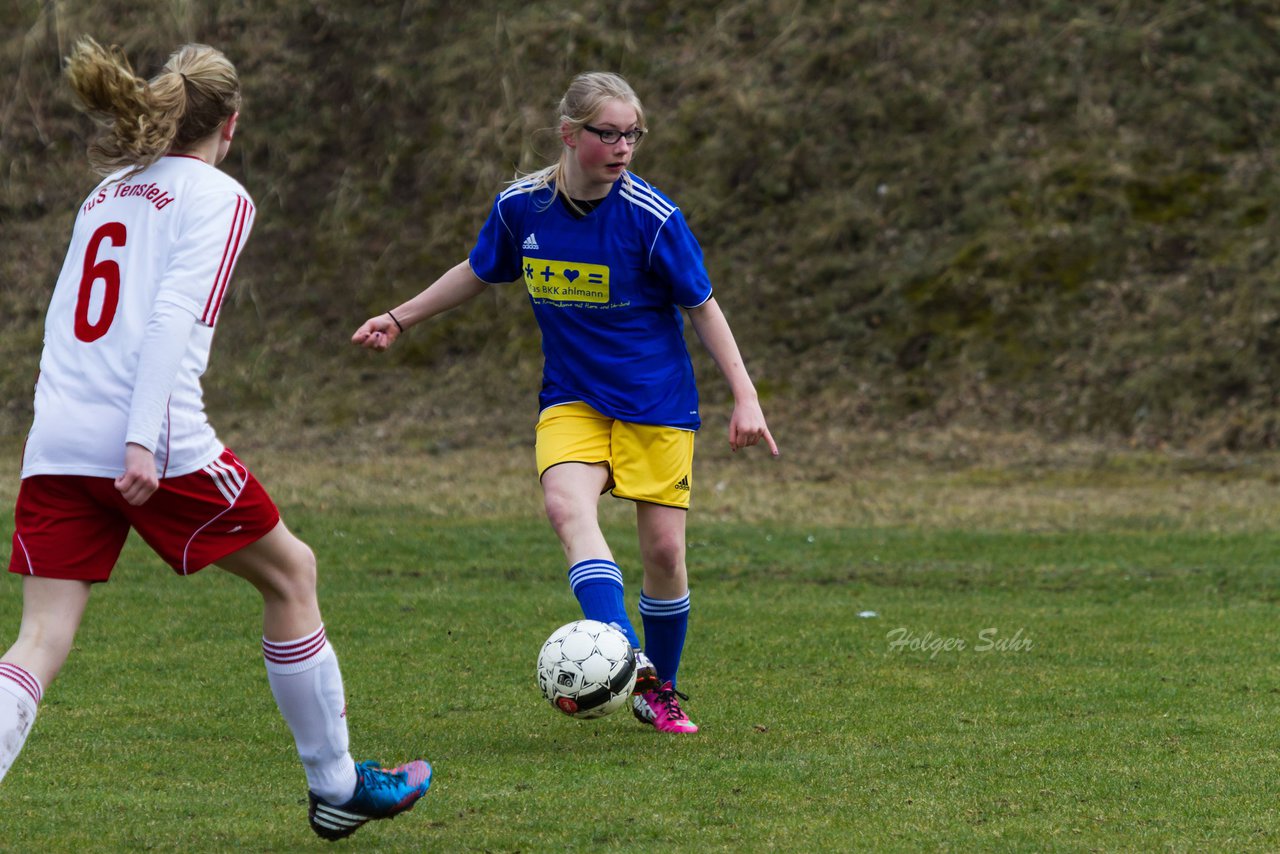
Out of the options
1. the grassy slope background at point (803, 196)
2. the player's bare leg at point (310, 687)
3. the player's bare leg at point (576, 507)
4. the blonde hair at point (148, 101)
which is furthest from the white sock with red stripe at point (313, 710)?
the grassy slope background at point (803, 196)

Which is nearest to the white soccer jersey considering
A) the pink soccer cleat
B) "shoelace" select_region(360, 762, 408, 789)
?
"shoelace" select_region(360, 762, 408, 789)

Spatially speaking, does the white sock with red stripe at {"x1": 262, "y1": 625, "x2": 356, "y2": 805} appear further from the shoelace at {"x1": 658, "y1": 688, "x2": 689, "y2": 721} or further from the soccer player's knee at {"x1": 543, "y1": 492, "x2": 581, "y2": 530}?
the shoelace at {"x1": 658, "y1": 688, "x2": 689, "y2": 721}

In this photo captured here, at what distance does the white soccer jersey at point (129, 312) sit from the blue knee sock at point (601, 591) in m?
1.84

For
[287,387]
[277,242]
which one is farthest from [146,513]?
[277,242]

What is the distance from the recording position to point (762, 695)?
6422mm

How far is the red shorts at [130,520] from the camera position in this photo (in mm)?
3768

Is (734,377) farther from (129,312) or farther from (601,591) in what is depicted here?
(129,312)

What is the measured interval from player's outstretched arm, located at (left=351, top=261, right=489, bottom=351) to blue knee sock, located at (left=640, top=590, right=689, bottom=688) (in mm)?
1266

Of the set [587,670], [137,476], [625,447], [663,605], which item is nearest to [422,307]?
[625,447]

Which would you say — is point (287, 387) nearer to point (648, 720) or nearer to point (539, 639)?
point (539, 639)

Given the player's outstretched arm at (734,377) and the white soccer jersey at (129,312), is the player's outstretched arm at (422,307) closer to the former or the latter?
the player's outstretched arm at (734,377)

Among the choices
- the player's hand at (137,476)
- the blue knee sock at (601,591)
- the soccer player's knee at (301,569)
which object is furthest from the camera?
the blue knee sock at (601,591)

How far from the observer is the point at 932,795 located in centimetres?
465

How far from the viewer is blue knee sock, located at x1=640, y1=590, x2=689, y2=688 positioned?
5984 mm
